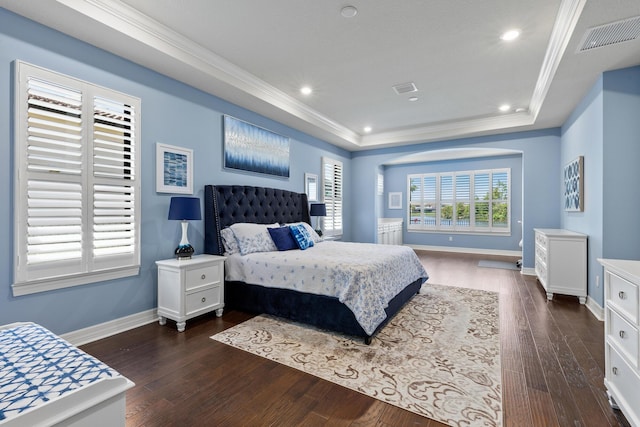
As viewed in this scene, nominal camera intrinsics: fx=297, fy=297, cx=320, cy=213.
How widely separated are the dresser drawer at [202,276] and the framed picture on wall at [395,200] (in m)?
7.12

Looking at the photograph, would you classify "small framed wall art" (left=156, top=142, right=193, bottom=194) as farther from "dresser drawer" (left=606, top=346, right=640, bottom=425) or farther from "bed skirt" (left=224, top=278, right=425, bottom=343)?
"dresser drawer" (left=606, top=346, right=640, bottom=425)

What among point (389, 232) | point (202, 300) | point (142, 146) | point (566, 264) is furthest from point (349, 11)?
point (389, 232)

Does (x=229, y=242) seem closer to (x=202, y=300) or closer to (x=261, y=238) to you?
(x=261, y=238)

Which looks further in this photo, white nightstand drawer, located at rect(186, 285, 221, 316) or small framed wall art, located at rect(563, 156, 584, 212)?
small framed wall art, located at rect(563, 156, 584, 212)

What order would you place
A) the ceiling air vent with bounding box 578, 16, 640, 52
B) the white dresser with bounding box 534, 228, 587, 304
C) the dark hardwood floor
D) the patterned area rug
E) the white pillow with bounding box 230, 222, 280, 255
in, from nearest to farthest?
the dark hardwood floor
the patterned area rug
the ceiling air vent with bounding box 578, 16, 640, 52
the white pillow with bounding box 230, 222, 280, 255
the white dresser with bounding box 534, 228, 587, 304

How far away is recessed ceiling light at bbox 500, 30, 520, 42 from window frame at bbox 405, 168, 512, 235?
5865mm

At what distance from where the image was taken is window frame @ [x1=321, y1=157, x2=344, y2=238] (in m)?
6.26

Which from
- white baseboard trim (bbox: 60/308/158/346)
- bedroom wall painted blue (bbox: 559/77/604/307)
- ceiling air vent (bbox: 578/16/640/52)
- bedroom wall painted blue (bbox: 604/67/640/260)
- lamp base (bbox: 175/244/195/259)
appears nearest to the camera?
ceiling air vent (bbox: 578/16/640/52)

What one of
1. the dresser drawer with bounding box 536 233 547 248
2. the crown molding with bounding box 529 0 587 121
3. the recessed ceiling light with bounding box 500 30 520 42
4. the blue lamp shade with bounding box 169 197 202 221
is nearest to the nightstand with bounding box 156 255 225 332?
the blue lamp shade with bounding box 169 197 202 221

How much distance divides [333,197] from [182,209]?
390cm

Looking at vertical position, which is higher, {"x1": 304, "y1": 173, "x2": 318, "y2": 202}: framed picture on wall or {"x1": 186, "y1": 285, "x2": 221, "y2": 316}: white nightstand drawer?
{"x1": 304, "y1": 173, "x2": 318, "y2": 202}: framed picture on wall

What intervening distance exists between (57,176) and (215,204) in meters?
1.52

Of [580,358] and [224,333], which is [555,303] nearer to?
[580,358]

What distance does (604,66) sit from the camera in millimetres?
3090
